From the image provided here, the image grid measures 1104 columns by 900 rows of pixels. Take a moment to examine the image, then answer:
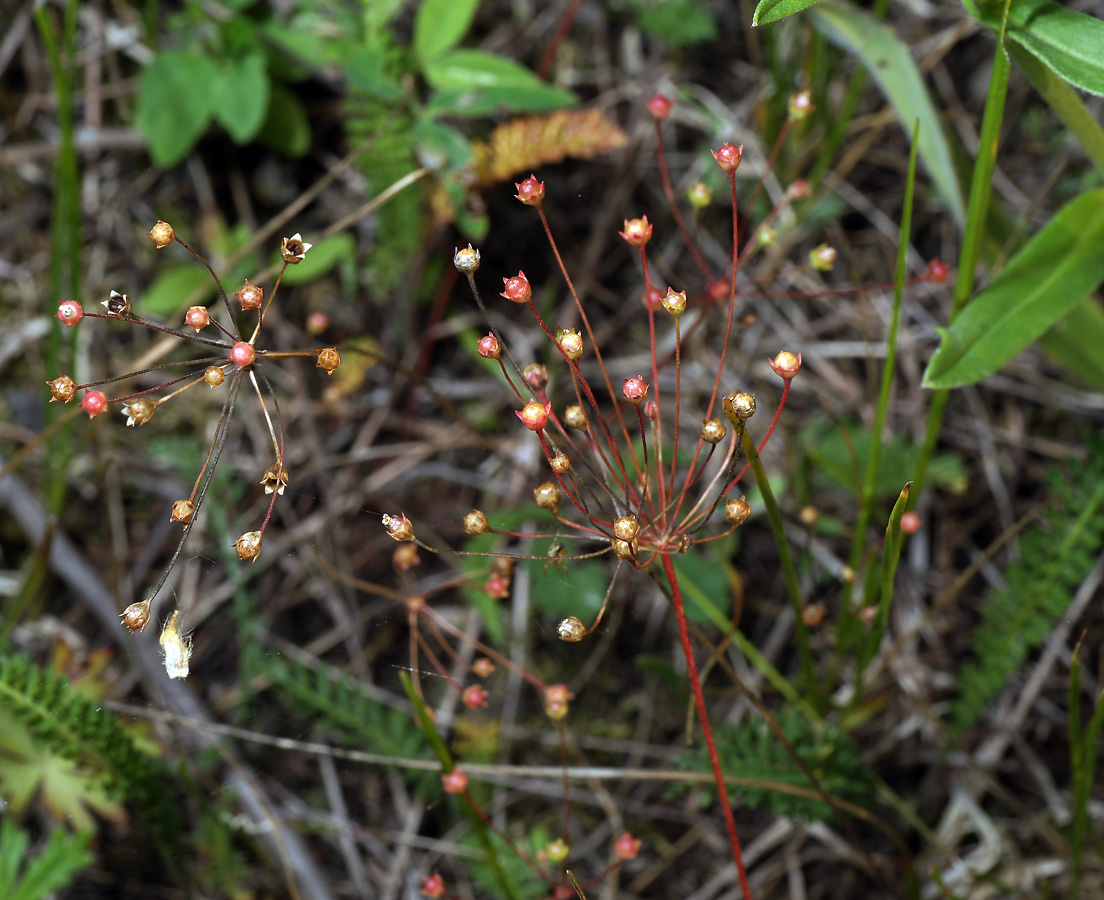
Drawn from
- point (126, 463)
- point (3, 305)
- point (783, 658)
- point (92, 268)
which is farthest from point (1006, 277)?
point (3, 305)

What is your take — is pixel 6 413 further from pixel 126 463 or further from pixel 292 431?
pixel 292 431

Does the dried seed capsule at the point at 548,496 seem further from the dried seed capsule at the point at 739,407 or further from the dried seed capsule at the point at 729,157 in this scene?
the dried seed capsule at the point at 729,157

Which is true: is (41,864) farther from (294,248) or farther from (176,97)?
(176,97)

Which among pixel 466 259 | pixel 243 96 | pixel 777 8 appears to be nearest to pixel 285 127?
pixel 243 96

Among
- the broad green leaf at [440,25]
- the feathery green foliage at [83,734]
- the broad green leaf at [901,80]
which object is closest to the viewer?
the feathery green foliage at [83,734]

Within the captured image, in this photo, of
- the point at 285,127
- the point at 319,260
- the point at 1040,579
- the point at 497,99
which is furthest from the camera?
the point at 285,127

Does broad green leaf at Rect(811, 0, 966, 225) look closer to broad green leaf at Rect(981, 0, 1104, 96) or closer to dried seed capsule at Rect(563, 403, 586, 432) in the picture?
broad green leaf at Rect(981, 0, 1104, 96)

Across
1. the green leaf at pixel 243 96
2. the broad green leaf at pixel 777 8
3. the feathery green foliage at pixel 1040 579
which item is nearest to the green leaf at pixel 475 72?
the green leaf at pixel 243 96
